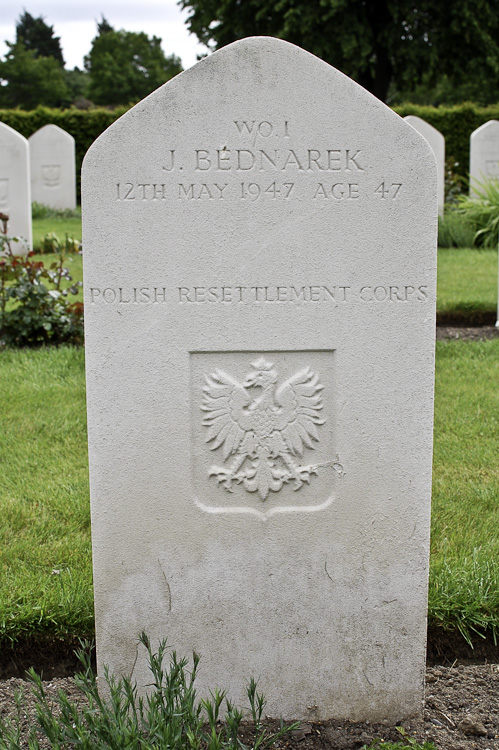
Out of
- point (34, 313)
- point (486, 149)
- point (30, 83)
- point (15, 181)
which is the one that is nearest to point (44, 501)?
point (34, 313)

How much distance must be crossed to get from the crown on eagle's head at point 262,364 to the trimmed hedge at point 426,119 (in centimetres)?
1694

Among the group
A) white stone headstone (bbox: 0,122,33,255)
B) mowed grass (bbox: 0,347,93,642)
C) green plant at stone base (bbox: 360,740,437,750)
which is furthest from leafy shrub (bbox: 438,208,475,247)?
green plant at stone base (bbox: 360,740,437,750)

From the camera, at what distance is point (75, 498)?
11.6 ft

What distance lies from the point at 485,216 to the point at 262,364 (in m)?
10.6

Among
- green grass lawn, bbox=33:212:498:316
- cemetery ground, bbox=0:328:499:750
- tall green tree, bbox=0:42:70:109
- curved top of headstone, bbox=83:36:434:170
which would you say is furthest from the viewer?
tall green tree, bbox=0:42:70:109

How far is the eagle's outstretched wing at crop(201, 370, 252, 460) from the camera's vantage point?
87.7 inches

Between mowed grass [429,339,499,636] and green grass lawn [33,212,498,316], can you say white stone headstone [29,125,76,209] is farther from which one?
mowed grass [429,339,499,636]

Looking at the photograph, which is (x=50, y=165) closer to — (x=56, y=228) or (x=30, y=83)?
(x=56, y=228)

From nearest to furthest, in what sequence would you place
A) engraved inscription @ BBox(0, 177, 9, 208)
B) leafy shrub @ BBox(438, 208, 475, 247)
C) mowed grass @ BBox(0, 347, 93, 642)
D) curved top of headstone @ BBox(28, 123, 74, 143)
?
mowed grass @ BBox(0, 347, 93, 642)
engraved inscription @ BBox(0, 177, 9, 208)
leafy shrub @ BBox(438, 208, 475, 247)
curved top of headstone @ BBox(28, 123, 74, 143)

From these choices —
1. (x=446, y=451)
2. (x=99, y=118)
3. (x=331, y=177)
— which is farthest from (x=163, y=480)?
(x=99, y=118)

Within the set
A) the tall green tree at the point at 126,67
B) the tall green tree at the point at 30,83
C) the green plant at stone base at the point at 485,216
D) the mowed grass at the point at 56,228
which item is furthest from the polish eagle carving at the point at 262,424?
the tall green tree at the point at 30,83

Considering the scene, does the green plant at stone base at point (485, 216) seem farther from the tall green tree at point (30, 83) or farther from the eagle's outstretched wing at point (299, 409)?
the tall green tree at point (30, 83)

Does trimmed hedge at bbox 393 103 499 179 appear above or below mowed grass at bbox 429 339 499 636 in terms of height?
above

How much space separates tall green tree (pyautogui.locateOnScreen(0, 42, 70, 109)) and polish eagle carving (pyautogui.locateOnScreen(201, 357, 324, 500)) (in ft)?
157
